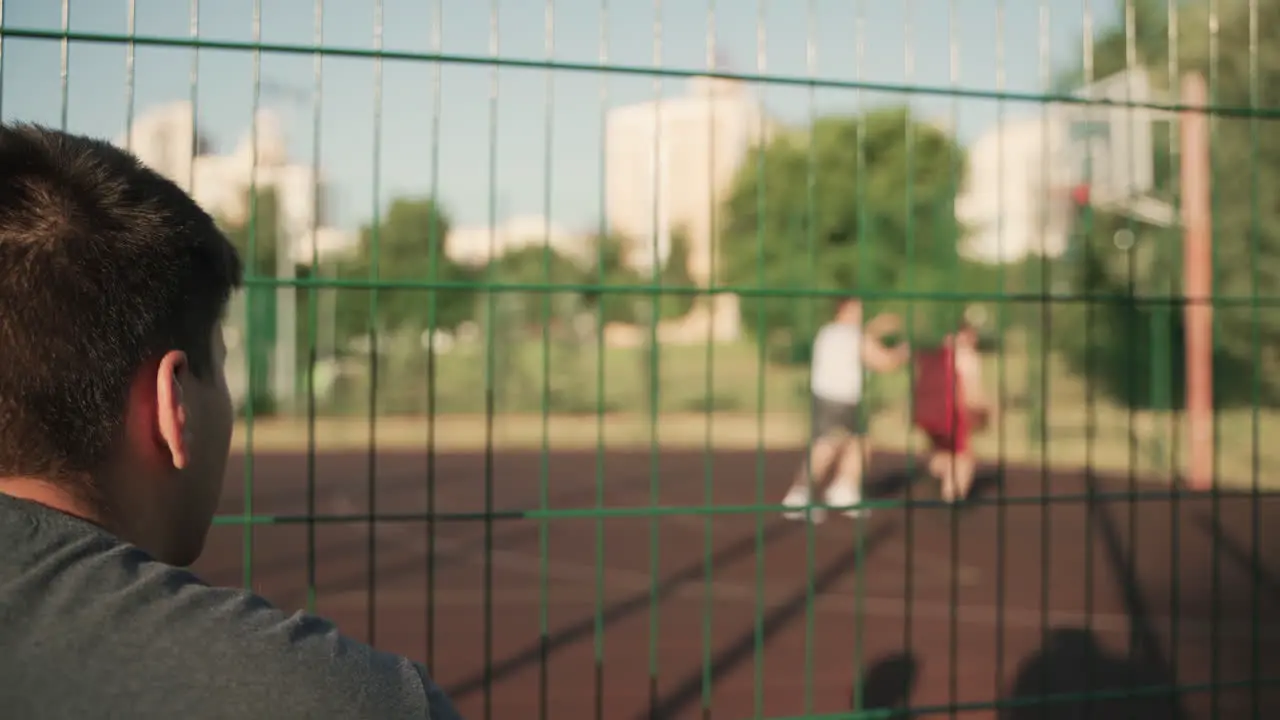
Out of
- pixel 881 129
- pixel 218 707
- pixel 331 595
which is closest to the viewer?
pixel 218 707

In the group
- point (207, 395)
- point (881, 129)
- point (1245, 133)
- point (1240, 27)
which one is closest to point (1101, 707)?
point (207, 395)

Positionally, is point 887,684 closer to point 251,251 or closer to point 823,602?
point 823,602

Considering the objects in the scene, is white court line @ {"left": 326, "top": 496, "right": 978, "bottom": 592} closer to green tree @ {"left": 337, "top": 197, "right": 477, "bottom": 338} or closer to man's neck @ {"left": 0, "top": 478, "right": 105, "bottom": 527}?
green tree @ {"left": 337, "top": 197, "right": 477, "bottom": 338}

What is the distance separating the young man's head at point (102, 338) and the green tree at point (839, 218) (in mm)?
2542

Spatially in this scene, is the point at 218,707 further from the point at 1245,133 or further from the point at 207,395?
the point at 1245,133

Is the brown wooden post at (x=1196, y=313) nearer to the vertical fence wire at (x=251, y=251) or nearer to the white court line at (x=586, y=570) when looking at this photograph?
the white court line at (x=586, y=570)

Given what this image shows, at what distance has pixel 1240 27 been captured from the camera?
2206cm

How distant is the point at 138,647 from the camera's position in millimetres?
839

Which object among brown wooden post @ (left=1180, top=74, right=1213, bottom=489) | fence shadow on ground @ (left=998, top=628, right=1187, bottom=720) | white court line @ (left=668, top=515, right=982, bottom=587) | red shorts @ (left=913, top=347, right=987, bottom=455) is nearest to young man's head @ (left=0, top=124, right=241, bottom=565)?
fence shadow on ground @ (left=998, top=628, right=1187, bottom=720)

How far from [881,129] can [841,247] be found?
18.9 metres

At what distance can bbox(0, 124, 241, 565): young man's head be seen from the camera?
94 centimetres

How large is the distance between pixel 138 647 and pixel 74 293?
0.92ft

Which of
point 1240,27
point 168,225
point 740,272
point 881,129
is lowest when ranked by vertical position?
point 168,225

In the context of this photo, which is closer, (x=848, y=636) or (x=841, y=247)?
(x=848, y=636)
